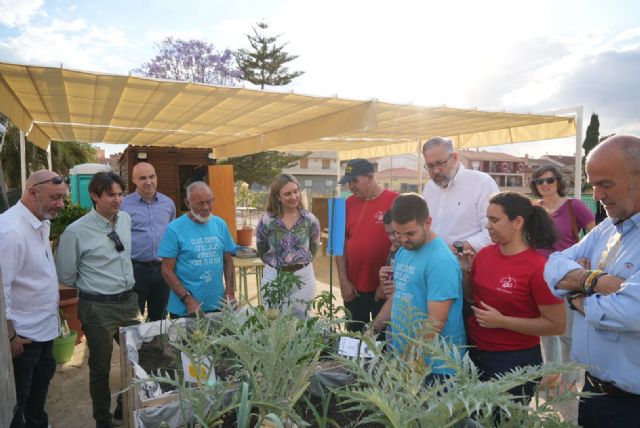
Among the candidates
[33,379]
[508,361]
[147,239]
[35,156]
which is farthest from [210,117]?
[35,156]

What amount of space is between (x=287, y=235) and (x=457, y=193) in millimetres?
1099

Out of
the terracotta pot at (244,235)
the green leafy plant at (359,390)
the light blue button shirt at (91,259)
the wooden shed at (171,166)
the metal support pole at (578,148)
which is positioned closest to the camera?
the green leafy plant at (359,390)

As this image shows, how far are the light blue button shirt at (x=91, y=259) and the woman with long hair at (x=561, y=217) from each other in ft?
9.32

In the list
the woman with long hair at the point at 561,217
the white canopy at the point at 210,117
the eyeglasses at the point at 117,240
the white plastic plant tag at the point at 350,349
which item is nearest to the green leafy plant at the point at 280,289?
the white plastic plant tag at the point at 350,349

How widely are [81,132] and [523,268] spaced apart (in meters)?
7.42

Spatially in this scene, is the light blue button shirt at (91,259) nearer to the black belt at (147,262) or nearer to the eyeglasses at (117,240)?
the eyeglasses at (117,240)

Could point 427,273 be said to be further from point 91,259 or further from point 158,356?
point 91,259

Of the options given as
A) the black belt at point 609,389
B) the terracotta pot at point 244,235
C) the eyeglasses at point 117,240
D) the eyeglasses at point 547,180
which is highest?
the eyeglasses at point 547,180

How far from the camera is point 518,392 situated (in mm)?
1900

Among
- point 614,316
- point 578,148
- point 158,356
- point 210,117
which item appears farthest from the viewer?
point 578,148

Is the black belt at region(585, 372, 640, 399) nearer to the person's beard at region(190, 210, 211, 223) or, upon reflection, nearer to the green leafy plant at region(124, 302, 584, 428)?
the green leafy plant at region(124, 302, 584, 428)

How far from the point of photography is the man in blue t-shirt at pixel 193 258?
2.75 meters

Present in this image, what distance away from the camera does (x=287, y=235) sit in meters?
2.85

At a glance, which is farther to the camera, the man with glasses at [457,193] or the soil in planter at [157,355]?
the man with glasses at [457,193]
